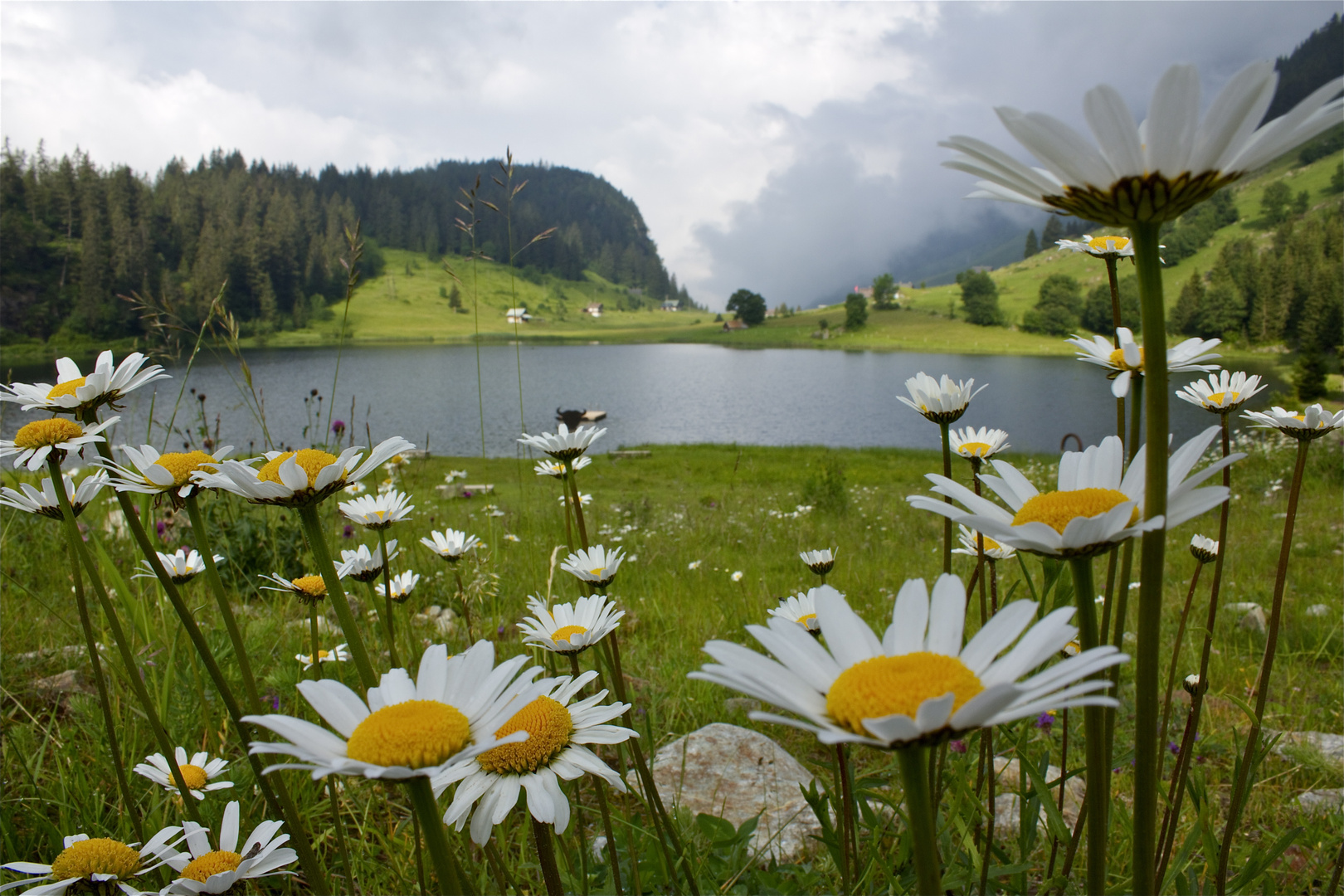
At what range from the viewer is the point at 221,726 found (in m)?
2.21

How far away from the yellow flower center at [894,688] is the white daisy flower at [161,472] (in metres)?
1.14

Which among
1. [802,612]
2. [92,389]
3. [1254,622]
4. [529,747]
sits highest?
[92,389]

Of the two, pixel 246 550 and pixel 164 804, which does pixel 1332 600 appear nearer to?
pixel 164 804

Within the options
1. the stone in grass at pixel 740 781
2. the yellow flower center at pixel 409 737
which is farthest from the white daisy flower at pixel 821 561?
the yellow flower center at pixel 409 737

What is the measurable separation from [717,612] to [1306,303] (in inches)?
2093

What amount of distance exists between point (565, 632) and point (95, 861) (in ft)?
2.57

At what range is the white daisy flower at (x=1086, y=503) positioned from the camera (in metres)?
0.62

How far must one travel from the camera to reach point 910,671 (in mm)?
610

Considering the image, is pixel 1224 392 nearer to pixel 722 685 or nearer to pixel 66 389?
pixel 722 685

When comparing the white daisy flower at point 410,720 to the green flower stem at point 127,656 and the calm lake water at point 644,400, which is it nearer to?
the green flower stem at point 127,656

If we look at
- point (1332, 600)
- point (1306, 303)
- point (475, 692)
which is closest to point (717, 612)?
point (475, 692)

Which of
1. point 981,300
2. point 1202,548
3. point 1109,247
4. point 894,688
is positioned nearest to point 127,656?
point 894,688

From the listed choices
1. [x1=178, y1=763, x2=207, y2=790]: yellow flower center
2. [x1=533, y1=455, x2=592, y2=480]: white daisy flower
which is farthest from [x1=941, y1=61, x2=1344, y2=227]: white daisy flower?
[x1=178, y1=763, x2=207, y2=790]: yellow flower center

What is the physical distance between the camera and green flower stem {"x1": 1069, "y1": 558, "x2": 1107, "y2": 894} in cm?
64
